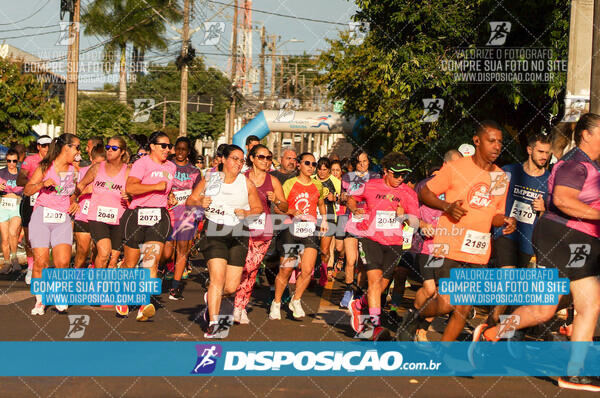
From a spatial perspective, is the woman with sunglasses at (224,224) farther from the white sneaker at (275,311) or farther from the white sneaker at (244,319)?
the white sneaker at (275,311)

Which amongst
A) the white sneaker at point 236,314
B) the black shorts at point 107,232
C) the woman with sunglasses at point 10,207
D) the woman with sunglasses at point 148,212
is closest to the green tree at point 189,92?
the woman with sunglasses at point 10,207

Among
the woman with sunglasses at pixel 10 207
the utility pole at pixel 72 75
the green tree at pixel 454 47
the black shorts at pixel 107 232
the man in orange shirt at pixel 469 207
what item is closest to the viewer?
the man in orange shirt at pixel 469 207

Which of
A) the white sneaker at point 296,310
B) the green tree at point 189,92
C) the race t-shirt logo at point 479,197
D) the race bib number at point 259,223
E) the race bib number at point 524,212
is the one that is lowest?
the white sneaker at point 296,310

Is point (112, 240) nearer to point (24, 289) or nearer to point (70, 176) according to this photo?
point (70, 176)

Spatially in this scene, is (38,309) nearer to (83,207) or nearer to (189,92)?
(83,207)

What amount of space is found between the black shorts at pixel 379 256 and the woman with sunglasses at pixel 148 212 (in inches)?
91.5

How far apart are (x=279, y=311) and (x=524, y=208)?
3.15m

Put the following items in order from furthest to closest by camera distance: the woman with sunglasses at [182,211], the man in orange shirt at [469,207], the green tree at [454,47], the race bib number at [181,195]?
1. the green tree at [454,47]
2. the race bib number at [181,195]
3. the woman with sunglasses at [182,211]
4. the man in orange shirt at [469,207]

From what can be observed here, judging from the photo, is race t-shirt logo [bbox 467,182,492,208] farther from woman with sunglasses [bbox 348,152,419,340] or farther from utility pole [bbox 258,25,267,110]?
utility pole [bbox 258,25,267,110]

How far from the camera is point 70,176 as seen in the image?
9664 millimetres

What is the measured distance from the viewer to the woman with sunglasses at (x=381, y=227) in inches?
329

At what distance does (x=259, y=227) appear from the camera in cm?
947

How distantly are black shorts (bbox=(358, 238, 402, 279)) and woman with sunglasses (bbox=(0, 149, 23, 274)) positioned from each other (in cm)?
758

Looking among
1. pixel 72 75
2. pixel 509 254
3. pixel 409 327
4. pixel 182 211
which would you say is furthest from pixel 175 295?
pixel 72 75
